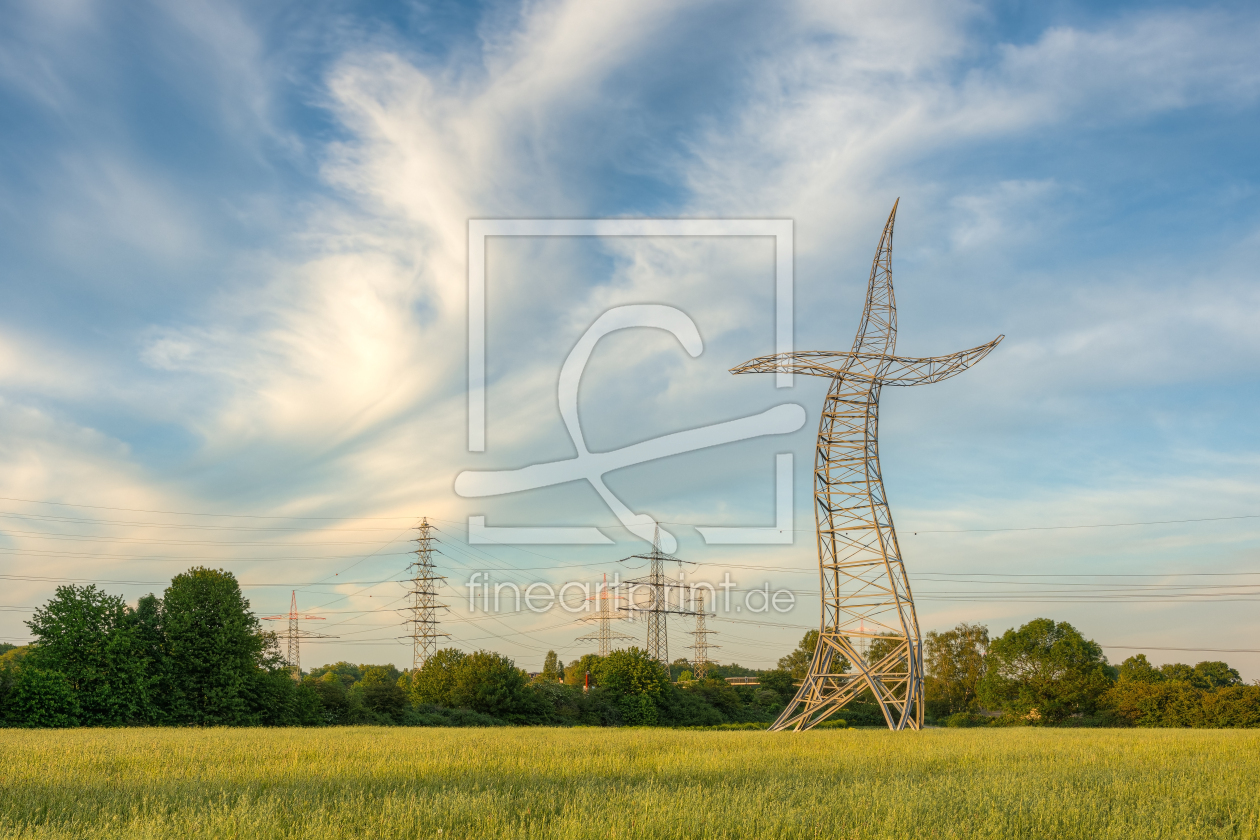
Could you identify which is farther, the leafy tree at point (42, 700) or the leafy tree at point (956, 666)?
the leafy tree at point (956, 666)

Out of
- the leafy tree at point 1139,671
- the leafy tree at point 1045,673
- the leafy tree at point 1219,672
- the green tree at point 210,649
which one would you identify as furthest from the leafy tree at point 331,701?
the leafy tree at point 1219,672

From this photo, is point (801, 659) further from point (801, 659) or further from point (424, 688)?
point (424, 688)

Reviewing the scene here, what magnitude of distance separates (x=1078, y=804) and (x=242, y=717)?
176 feet

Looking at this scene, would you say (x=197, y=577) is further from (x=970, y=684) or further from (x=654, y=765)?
(x=970, y=684)

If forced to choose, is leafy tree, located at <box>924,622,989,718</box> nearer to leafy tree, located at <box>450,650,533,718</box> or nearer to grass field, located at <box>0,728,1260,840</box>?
leafy tree, located at <box>450,650,533,718</box>

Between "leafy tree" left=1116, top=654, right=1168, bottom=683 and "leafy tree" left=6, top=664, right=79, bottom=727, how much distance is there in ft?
365

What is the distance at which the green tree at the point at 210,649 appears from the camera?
5306cm

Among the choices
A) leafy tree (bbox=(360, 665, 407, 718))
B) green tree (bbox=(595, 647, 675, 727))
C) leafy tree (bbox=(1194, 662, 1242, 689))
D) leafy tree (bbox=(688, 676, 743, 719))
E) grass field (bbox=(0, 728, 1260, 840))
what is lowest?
leafy tree (bbox=(1194, 662, 1242, 689))

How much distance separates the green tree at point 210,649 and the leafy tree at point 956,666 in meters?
89.8

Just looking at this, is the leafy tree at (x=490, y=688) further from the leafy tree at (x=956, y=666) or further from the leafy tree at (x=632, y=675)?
the leafy tree at (x=956, y=666)

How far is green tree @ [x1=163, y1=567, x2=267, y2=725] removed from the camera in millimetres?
53062

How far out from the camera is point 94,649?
167 feet

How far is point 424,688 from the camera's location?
238 ft

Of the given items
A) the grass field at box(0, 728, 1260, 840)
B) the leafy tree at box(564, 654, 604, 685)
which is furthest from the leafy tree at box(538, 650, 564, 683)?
the grass field at box(0, 728, 1260, 840)
